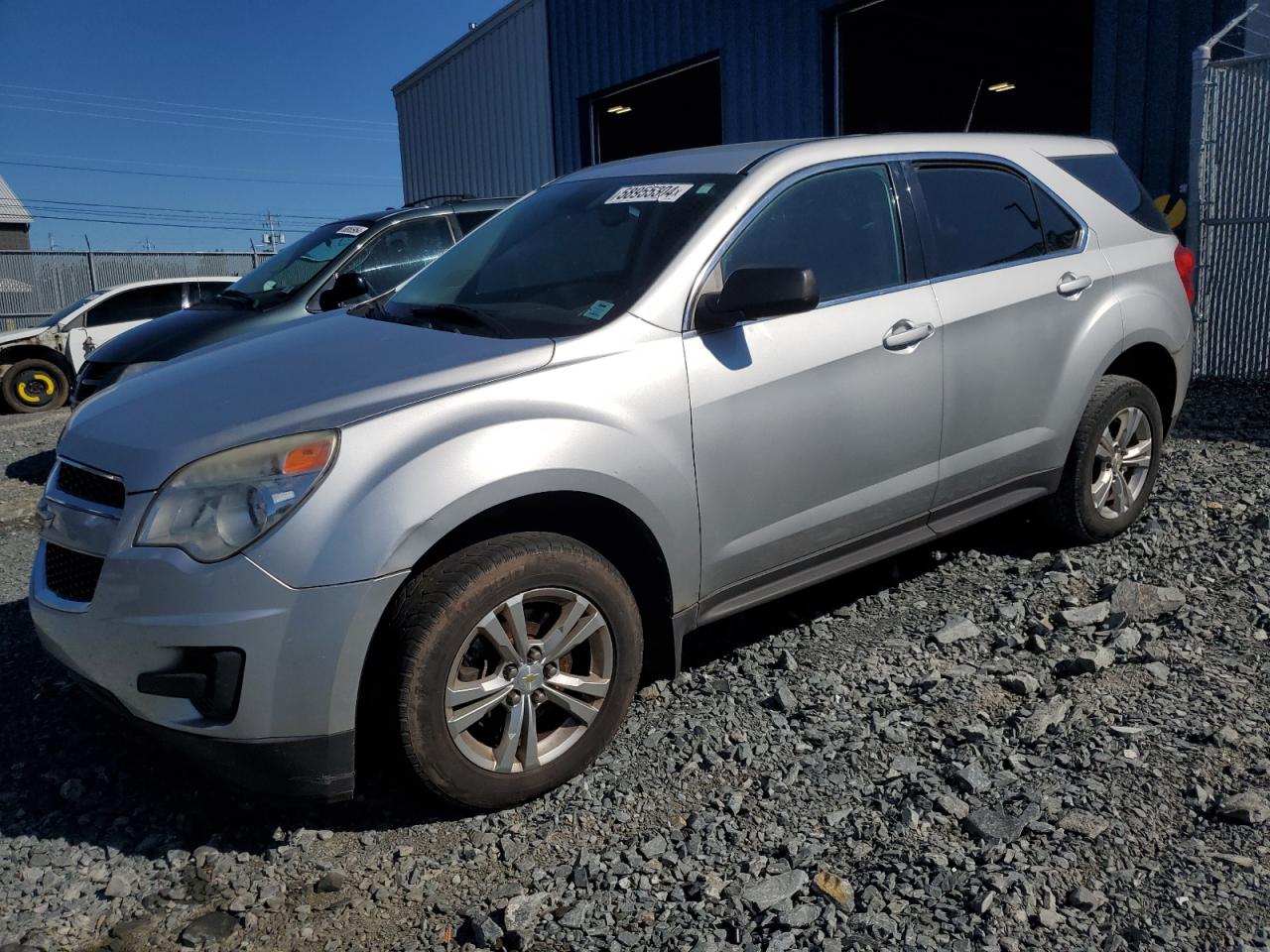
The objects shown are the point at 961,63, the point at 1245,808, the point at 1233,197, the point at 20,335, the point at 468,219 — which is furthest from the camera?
the point at 961,63

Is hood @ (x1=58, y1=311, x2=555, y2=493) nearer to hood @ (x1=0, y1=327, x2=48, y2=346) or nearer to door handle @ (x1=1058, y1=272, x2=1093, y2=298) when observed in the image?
door handle @ (x1=1058, y1=272, x2=1093, y2=298)

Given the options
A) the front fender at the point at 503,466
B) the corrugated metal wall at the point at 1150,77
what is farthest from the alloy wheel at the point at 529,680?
the corrugated metal wall at the point at 1150,77

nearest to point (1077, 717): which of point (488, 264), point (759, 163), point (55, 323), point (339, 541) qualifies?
point (759, 163)

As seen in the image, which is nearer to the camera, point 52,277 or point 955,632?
point 955,632

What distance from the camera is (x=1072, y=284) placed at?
4.21 metres

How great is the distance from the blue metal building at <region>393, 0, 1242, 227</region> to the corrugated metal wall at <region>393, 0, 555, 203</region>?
1.4 inches

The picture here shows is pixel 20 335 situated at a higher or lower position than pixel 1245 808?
higher

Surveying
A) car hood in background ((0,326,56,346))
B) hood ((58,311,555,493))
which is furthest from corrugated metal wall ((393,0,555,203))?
hood ((58,311,555,493))

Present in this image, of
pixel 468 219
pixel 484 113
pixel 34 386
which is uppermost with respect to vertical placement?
pixel 484 113

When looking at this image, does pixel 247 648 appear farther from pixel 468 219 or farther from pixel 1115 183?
pixel 468 219

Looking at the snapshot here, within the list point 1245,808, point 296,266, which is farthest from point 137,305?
point 1245,808

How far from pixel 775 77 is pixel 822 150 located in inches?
362

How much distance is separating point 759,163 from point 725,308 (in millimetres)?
695

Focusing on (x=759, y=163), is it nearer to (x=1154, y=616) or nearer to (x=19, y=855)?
(x=1154, y=616)
